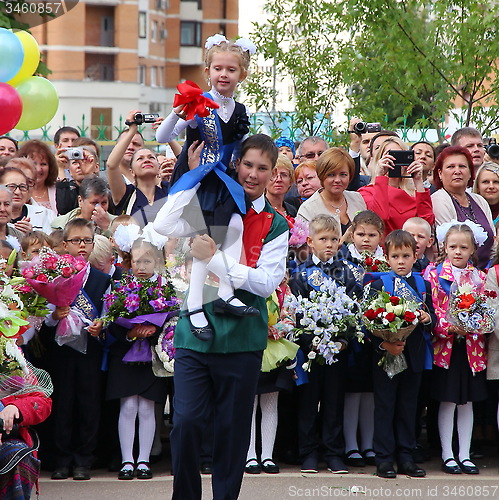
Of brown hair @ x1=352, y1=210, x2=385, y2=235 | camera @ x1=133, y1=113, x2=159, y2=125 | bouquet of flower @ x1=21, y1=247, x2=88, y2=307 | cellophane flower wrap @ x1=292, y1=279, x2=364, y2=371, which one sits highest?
camera @ x1=133, y1=113, x2=159, y2=125

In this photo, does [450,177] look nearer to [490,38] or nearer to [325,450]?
[325,450]

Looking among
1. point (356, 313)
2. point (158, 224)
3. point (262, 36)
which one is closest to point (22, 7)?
point (262, 36)

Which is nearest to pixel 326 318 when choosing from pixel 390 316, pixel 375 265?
pixel 390 316

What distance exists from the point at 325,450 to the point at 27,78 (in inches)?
159

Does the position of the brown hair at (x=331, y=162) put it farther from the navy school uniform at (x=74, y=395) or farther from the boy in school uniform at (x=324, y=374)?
the navy school uniform at (x=74, y=395)

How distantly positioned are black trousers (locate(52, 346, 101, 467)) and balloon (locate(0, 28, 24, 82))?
2463 mm

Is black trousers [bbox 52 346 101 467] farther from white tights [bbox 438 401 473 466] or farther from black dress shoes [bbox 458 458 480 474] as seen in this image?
black dress shoes [bbox 458 458 480 474]

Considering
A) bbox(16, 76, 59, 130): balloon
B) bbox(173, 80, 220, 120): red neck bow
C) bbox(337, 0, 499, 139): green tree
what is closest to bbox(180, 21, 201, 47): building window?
bbox(337, 0, 499, 139): green tree

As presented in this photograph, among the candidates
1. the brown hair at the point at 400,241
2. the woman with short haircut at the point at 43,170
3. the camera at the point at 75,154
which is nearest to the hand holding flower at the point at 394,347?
the brown hair at the point at 400,241

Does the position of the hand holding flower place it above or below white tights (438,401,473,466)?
above

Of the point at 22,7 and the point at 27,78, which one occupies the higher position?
the point at 22,7

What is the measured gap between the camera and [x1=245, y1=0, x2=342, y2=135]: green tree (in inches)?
437

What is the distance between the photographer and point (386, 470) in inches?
247

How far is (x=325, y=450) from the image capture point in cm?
671
